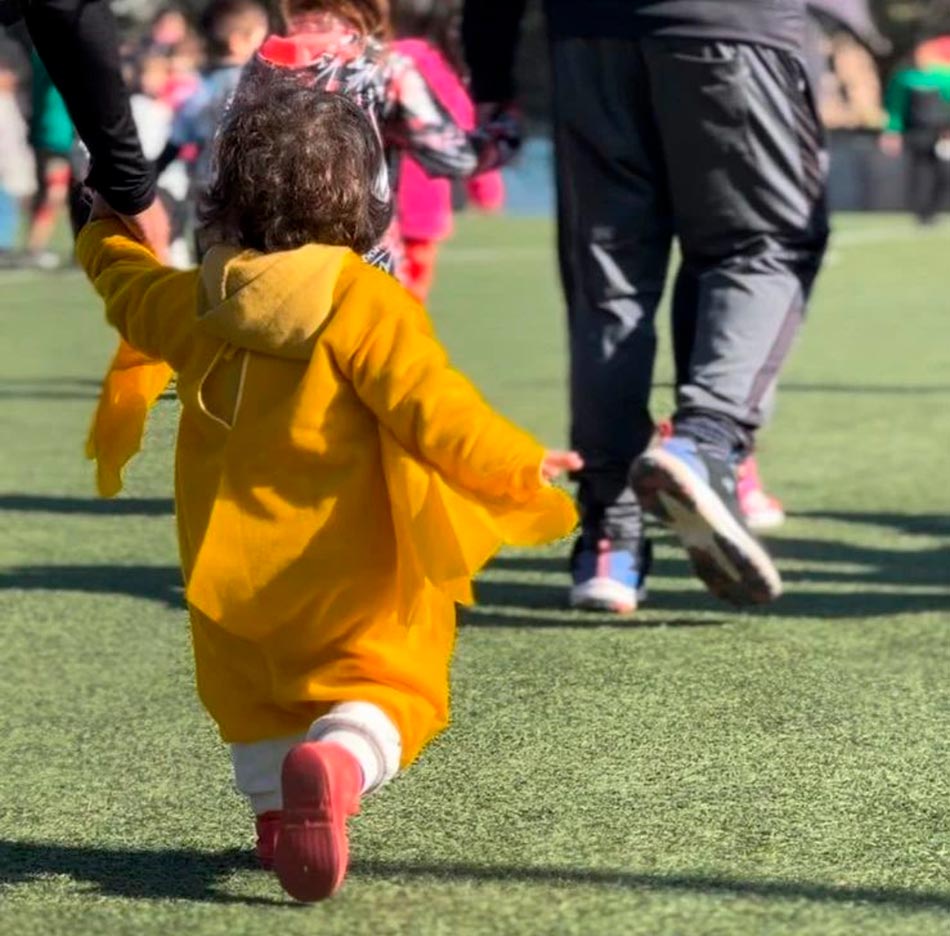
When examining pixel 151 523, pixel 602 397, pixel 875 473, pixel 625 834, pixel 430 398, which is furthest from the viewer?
pixel 875 473

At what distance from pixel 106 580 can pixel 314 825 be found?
268 centimetres

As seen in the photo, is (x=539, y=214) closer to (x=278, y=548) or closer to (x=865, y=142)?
(x=865, y=142)

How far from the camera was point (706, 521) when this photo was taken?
175 inches

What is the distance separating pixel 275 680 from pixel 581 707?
1043 mm

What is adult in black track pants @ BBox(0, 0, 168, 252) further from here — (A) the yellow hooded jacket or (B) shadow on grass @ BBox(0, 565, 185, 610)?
(B) shadow on grass @ BBox(0, 565, 185, 610)

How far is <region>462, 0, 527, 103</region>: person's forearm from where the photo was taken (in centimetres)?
546

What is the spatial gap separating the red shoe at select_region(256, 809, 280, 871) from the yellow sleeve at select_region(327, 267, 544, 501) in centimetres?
51

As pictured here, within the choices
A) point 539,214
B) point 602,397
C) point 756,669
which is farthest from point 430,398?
point 539,214

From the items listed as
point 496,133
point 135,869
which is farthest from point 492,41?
point 135,869

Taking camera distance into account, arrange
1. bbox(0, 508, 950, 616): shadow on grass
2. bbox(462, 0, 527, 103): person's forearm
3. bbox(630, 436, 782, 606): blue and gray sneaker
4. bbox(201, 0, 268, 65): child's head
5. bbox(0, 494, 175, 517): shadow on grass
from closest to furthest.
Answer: bbox(630, 436, 782, 606): blue and gray sneaker < bbox(0, 508, 950, 616): shadow on grass < bbox(462, 0, 527, 103): person's forearm < bbox(0, 494, 175, 517): shadow on grass < bbox(201, 0, 268, 65): child's head

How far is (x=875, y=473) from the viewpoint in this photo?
7.10 m

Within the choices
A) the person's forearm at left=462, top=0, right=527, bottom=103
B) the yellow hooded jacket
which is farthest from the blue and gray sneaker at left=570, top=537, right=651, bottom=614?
the yellow hooded jacket

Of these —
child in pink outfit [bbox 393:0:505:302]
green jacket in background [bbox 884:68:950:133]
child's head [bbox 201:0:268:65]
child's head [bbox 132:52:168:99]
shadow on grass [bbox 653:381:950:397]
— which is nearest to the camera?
child in pink outfit [bbox 393:0:505:302]

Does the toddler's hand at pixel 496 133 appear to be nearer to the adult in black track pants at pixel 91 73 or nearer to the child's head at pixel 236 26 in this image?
the adult in black track pants at pixel 91 73
